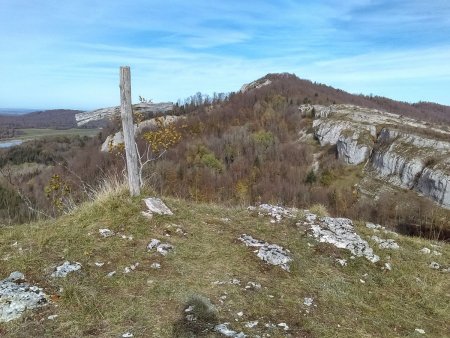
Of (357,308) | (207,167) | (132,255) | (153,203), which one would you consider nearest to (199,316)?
(132,255)

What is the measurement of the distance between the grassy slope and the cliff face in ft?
191

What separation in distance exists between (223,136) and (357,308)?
4709 inches

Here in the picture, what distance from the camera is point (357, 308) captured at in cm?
653

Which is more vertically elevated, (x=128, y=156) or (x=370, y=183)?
(x=128, y=156)

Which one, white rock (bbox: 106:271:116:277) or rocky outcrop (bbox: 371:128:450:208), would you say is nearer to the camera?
white rock (bbox: 106:271:116:277)

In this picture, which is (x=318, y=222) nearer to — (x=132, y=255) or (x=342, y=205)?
(x=132, y=255)

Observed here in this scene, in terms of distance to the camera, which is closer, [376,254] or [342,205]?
[376,254]

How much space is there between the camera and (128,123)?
9.21 meters

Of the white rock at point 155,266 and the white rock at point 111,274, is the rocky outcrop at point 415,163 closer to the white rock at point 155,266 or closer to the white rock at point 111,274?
the white rock at point 155,266

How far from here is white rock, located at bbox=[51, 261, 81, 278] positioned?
21.6ft

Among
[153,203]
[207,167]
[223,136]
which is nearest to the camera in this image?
[153,203]

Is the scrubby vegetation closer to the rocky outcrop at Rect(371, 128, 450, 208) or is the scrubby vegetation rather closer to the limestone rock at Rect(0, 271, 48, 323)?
the rocky outcrop at Rect(371, 128, 450, 208)

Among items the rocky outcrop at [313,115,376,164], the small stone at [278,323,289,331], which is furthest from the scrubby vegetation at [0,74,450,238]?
the small stone at [278,323,289,331]

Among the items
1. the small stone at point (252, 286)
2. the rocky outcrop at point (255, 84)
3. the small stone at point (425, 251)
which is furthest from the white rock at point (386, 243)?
the rocky outcrop at point (255, 84)
